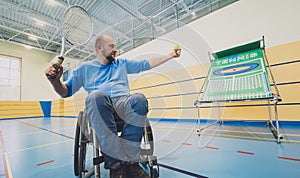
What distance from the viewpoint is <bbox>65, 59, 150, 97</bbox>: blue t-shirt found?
2.87 ft

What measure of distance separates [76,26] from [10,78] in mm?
10074

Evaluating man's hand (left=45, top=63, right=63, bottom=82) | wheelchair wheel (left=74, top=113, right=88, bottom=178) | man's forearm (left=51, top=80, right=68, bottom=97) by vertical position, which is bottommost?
wheelchair wheel (left=74, top=113, right=88, bottom=178)

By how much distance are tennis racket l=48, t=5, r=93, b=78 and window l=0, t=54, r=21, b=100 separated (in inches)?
382

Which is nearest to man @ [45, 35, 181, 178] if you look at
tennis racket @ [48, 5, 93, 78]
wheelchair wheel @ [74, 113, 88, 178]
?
wheelchair wheel @ [74, 113, 88, 178]

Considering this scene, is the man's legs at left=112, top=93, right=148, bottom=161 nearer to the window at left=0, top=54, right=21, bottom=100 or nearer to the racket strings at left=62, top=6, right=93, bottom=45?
the racket strings at left=62, top=6, right=93, bottom=45

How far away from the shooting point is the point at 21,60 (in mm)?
8430

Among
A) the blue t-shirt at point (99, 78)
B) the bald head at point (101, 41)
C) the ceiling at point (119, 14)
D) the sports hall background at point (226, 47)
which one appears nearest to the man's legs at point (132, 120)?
the blue t-shirt at point (99, 78)

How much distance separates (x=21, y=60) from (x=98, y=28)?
6238 millimetres

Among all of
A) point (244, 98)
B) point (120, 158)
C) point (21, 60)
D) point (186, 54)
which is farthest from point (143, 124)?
point (21, 60)

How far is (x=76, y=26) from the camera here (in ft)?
3.80

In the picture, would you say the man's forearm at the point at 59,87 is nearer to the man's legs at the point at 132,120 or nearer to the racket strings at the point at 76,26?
the man's legs at the point at 132,120

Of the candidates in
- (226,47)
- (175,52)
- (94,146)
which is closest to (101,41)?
(175,52)

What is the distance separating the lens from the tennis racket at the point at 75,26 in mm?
1065

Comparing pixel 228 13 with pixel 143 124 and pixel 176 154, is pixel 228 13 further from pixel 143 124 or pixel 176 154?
pixel 143 124
